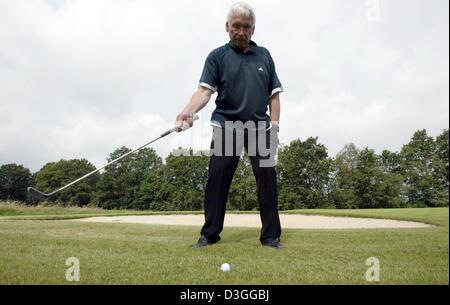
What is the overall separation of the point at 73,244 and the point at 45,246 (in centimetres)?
29

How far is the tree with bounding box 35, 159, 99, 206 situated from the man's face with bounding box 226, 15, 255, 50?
49.1 m

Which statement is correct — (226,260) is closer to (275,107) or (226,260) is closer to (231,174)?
(231,174)

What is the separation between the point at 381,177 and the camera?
4241 centimetres

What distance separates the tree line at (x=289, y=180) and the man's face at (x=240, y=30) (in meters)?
33.8

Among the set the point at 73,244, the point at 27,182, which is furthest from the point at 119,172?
the point at 73,244

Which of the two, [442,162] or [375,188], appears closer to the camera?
[442,162]

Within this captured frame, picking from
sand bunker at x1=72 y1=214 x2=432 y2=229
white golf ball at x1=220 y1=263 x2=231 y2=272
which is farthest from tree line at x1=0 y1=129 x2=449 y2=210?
white golf ball at x1=220 y1=263 x2=231 y2=272

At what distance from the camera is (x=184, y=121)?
409 cm

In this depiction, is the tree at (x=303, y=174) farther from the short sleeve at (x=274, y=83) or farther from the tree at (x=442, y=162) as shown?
the short sleeve at (x=274, y=83)

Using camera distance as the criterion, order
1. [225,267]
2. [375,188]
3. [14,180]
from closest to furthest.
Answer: [225,267] < [375,188] < [14,180]

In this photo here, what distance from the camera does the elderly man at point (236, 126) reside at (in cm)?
424

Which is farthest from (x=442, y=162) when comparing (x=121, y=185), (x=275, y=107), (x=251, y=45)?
(x=121, y=185)

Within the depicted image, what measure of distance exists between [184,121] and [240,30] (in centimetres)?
120
